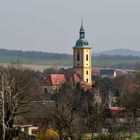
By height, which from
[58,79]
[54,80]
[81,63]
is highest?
[81,63]

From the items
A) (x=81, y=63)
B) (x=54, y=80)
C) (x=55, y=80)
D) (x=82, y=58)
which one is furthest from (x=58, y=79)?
(x=82, y=58)

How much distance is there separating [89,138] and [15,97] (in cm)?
463

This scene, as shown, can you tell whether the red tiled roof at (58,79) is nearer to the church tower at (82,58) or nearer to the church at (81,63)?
the church at (81,63)

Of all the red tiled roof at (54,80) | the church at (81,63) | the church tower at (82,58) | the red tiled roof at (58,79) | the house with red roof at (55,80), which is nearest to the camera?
the house with red roof at (55,80)

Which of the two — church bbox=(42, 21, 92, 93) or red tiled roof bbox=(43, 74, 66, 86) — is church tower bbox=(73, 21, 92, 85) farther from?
red tiled roof bbox=(43, 74, 66, 86)

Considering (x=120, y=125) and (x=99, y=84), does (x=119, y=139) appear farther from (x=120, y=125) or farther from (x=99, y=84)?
(x=99, y=84)

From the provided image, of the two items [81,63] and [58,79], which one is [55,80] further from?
[81,63]

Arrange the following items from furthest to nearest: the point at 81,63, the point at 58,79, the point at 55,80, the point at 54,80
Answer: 1. the point at 81,63
2. the point at 54,80
3. the point at 55,80
4. the point at 58,79

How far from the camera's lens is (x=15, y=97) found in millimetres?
26156

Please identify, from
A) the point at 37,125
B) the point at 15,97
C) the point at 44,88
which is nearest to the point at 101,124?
the point at 37,125

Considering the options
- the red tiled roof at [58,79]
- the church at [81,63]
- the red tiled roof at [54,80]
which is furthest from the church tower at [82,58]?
the red tiled roof at [54,80]

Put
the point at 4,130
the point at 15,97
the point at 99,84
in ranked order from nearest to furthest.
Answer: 1. the point at 4,130
2. the point at 15,97
3. the point at 99,84

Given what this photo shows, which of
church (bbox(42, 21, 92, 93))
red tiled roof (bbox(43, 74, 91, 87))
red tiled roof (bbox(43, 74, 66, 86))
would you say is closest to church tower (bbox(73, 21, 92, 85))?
church (bbox(42, 21, 92, 93))

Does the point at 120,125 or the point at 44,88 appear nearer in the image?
the point at 120,125
